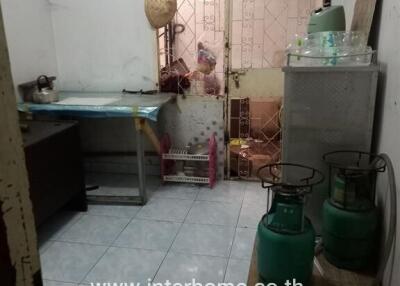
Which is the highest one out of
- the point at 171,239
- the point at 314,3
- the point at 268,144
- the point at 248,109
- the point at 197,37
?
the point at 314,3

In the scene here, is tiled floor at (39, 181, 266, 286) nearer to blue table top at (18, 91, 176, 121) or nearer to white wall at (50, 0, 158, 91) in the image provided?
blue table top at (18, 91, 176, 121)

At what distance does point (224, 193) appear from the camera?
3297 millimetres

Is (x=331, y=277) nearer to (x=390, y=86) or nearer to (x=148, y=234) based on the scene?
(x=390, y=86)

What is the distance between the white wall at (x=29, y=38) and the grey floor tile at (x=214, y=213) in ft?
6.30

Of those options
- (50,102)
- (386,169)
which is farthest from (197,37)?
(386,169)

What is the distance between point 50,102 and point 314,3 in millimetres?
2449

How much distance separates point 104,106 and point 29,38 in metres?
1.08

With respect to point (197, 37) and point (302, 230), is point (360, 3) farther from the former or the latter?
point (197, 37)

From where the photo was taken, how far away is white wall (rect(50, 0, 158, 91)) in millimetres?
3367

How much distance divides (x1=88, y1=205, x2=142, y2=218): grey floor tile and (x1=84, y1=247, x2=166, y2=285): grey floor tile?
1.65ft

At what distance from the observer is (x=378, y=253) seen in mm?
1556

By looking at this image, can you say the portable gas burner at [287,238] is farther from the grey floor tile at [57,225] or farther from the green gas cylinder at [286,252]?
the grey floor tile at [57,225]

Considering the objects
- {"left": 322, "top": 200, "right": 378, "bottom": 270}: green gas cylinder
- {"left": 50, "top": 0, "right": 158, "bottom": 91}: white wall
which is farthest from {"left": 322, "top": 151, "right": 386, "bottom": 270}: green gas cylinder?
{"left": 50, "top": 0, "right": 158, "bottom": 91}: white wall

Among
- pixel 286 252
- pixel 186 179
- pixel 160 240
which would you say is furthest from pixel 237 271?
pixel 186 179
